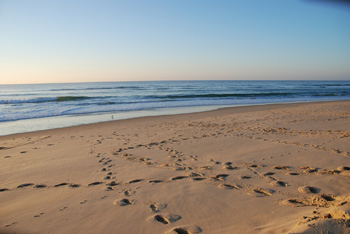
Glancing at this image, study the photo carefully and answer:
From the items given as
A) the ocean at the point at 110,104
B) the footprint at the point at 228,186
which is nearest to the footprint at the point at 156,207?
the footprint at the point at 228,186

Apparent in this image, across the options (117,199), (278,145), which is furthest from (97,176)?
(278,145)

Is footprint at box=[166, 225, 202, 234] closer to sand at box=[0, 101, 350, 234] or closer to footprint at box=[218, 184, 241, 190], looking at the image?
sand at box=[0, 101, 350, 234]

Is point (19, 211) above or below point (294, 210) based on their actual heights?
below

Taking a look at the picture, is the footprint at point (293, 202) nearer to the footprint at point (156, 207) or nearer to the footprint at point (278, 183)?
the footprint at point (278, 183)

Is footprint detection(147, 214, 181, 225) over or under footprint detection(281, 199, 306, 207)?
under

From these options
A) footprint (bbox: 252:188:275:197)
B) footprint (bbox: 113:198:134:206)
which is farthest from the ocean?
footprint (bbox: 252:188:275:197)

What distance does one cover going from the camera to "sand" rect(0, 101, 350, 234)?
2621mm

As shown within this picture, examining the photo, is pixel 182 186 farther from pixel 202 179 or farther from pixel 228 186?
pixel 228 186

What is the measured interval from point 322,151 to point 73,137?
309 inches

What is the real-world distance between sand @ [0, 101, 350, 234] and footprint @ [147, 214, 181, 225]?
1 centimetres

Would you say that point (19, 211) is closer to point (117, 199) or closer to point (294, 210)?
point (117, 199)

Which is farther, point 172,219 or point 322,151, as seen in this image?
point 322,151

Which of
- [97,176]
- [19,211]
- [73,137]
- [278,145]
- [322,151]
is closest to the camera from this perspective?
[19,211]

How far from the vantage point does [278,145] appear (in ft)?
19.6
